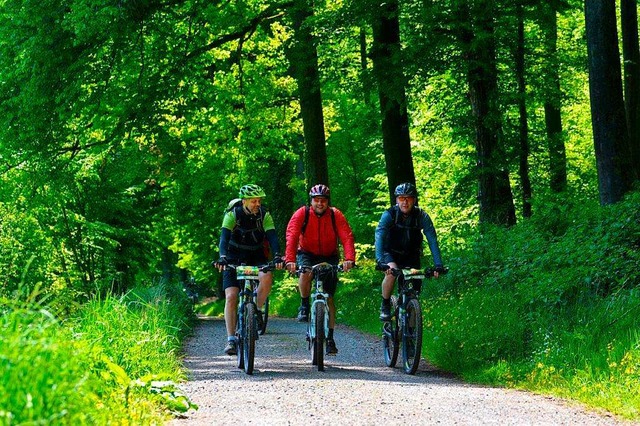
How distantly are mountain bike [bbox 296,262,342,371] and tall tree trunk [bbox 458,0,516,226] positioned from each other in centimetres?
739

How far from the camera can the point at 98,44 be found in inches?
833

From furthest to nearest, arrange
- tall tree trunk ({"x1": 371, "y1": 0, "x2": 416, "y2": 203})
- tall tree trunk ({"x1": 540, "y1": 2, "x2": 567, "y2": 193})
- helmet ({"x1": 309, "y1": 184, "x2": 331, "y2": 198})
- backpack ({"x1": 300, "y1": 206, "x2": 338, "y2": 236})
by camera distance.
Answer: tall tree trunk ({"x1": 540, "y1": 2, "x2": 567, "y2": 193}), tall tree trunk ({"x1": 371, "y1": 0, "x2": 416, "y2": 203}), backpack ({"x1": 300, "y1": 206, "x2": 338, "y2": 236}), helmet ({"x1": 309, "y1": 184, "x2": 331, "y2": 198})

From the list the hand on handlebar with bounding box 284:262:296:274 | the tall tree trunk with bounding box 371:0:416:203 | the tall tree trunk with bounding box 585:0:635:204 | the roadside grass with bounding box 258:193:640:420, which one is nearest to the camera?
the roadside grass with bounding box 258:193:640:420

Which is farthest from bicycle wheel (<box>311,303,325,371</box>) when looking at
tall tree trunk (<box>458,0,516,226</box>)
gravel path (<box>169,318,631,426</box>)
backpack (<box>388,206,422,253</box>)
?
tall tree trunk (<box>458,0,516,226</box>)

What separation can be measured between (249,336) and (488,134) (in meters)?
9.99

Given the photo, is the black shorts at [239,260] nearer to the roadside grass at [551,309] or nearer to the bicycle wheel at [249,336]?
the bicycle wheel at [249,336]

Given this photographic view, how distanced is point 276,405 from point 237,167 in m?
23.8

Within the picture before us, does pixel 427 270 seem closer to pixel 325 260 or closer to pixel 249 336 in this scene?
pixel 325 260

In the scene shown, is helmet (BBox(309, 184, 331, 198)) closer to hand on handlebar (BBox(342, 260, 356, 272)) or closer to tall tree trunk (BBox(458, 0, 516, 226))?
hand on handlebar (BBox(342, 260, 356, 272))

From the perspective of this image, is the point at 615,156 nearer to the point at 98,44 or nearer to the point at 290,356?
the point at 290,356

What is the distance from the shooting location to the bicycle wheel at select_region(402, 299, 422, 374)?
11.8 metres

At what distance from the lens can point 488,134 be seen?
798 inches

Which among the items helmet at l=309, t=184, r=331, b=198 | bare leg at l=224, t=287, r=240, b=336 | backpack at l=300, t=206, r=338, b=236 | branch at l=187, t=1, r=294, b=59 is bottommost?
bare leg at l=224, t=287, r=240, b=336

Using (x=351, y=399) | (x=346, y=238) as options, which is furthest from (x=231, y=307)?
(x=351, y=399)
